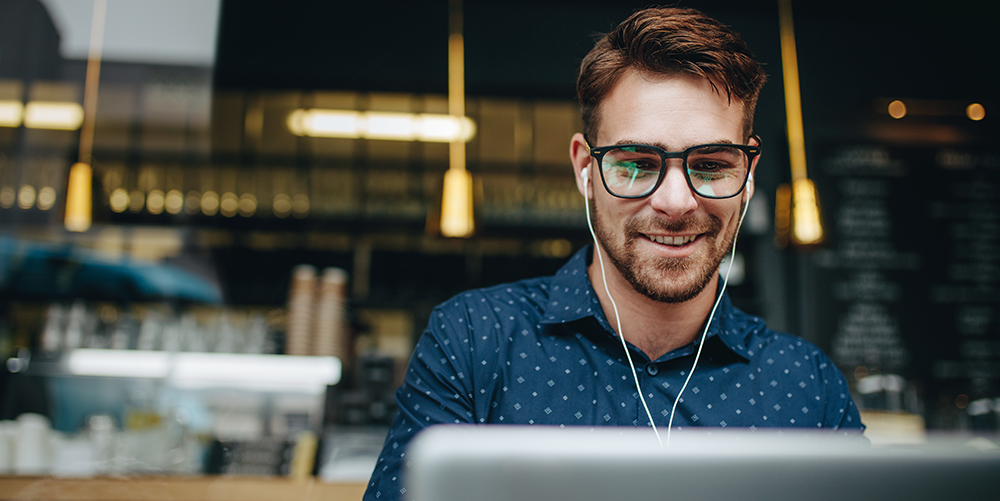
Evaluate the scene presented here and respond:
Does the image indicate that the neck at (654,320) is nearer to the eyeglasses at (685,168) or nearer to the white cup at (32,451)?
the eyeglasses at (685,168)

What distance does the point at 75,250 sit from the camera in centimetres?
331

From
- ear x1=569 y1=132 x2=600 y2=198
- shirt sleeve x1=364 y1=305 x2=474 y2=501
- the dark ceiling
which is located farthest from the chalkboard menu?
shirt sleeve x1=364 y1=305 x2=474 y2=501

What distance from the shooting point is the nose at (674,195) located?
2.87 ft

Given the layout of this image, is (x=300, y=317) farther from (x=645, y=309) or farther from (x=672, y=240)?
(x=672, y=240)

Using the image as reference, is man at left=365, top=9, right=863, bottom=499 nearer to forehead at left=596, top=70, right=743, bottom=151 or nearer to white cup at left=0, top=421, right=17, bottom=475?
forehead at left=596, top=70, right=743, bottom=151

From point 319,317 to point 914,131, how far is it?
3128 millimetres

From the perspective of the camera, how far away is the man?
2.93ft

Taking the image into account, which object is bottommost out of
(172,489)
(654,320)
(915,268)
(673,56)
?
(172,489)

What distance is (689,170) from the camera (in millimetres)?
897

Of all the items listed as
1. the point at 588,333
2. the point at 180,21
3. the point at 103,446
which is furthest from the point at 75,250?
the point at 588,333

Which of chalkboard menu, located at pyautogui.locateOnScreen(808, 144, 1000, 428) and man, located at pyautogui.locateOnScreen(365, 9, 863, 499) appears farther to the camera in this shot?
chalkboard menu, located at pyautogui.locateOnScreen(808, 144, 1000, 428)

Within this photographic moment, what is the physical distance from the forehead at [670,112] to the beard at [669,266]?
0.11 meters

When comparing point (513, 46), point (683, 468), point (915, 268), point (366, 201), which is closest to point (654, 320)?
point (683, 468)

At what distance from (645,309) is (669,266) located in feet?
0.39
